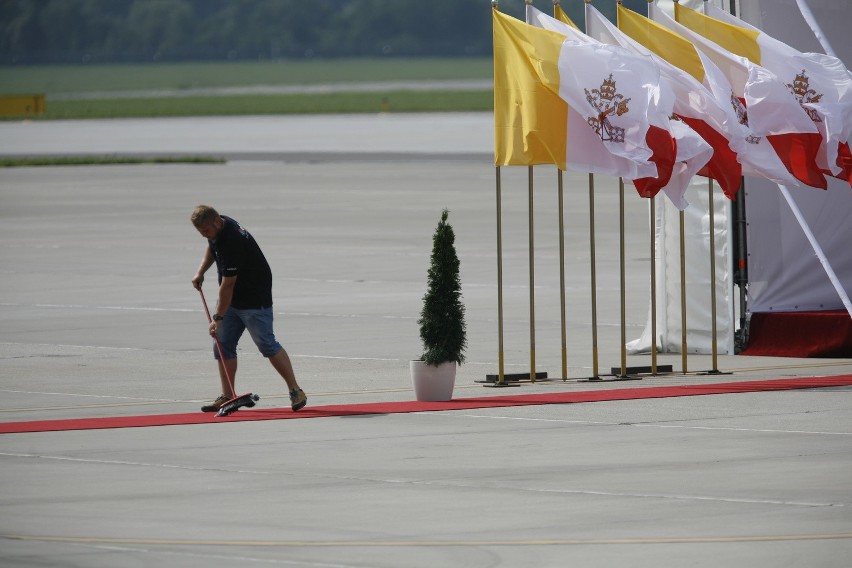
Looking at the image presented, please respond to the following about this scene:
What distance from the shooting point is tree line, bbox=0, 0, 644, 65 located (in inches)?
6393

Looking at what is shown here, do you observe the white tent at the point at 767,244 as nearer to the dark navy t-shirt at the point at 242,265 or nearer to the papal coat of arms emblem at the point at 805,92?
the papal coat of arms emblem at the point at 805,92

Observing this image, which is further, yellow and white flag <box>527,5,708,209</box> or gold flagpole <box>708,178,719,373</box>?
gold flagpole <box>708,178,719,373</box>

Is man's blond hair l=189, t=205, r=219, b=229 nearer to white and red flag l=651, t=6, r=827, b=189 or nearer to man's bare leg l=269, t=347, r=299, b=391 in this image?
man's bare leg l=269, t=347, r=299, b=391

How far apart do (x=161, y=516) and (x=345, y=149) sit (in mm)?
52646

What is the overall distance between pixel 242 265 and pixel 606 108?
11.4 feet

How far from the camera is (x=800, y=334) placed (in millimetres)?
18188

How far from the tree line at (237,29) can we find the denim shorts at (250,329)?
488 ft

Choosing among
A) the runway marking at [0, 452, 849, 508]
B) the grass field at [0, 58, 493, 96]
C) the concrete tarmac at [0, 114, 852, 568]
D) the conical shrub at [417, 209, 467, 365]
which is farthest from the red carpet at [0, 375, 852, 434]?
the grass field at [0, 58, 493, 96]

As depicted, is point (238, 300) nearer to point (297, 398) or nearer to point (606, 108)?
point (297, 398)

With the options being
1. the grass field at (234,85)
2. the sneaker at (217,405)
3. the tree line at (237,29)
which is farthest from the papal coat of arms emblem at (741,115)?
the tree line at (237,29)

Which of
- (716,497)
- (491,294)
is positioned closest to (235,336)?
(716,497)

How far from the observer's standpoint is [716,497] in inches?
423

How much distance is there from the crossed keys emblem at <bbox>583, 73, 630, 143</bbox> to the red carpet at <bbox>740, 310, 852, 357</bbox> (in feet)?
10.8

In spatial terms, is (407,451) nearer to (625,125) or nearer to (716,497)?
(716,497)
